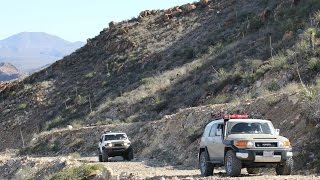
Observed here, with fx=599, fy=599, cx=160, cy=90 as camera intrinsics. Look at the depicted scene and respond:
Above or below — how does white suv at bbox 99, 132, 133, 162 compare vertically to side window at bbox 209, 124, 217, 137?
below

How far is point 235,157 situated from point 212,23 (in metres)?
47.7

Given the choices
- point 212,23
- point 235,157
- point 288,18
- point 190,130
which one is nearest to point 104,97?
point 212,23

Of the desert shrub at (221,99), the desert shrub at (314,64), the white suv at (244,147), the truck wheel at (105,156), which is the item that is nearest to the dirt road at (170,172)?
the white suv at (244,147)

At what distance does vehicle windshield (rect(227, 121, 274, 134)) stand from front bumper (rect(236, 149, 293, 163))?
1.12 m

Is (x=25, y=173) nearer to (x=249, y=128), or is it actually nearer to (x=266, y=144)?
(x=249, y=128)

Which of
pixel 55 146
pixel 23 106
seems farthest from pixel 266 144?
pixel 23 106

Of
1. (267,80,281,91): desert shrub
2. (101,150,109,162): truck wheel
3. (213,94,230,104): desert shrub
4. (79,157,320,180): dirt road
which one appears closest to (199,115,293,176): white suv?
(79,157,320,180): dirt road

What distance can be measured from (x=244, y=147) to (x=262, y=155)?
53 centimetres

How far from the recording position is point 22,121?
2522 inches

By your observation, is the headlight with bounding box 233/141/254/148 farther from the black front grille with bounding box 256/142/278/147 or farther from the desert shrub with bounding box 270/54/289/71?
the desert shrub with bounding box 270/54/289/71

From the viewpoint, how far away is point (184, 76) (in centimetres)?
5028

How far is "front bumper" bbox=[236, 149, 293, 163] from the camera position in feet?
53.6

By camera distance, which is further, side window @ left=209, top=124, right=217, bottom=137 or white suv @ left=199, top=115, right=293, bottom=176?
side window @ left=209, top=124, right=217, bottom=137

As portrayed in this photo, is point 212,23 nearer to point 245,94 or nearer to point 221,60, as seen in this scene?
point 221,60
